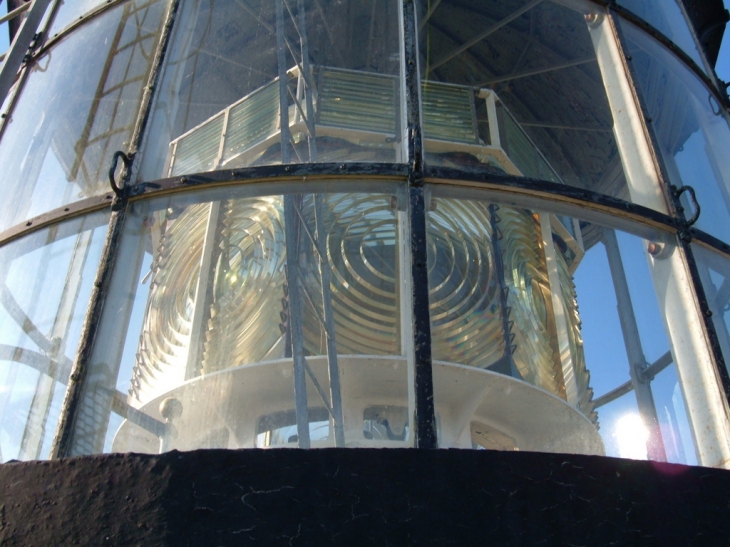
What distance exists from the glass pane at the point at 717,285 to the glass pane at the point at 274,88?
90cm

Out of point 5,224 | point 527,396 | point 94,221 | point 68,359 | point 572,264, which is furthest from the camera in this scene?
point 572,264

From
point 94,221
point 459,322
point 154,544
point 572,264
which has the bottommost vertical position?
point 154,544

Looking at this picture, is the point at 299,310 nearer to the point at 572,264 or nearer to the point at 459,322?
the point at 459,322

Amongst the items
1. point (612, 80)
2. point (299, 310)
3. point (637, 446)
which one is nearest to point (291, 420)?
point (299, 310)

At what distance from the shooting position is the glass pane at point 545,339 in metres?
2.32

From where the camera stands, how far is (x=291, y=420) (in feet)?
9.38

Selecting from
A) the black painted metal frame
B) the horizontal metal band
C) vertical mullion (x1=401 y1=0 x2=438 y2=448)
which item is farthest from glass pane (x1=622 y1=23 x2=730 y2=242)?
vertical mullion (x1=401 y1=0 x2=438 y2=448)

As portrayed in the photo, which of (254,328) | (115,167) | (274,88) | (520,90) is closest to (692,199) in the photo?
(115,167)

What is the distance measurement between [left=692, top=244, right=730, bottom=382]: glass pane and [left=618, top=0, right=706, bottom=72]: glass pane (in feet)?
4.06

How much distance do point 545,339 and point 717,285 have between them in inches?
69.9

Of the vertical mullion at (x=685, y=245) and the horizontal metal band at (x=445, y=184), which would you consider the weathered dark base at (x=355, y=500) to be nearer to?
the vertical mullion at (x=685, y=245)

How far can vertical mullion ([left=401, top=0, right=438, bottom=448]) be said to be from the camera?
1.87 m

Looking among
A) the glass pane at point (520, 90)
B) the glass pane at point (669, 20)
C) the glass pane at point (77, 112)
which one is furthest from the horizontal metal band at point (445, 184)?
the glass pane at point (669, 20)

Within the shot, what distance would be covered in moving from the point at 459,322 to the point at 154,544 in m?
2.25
